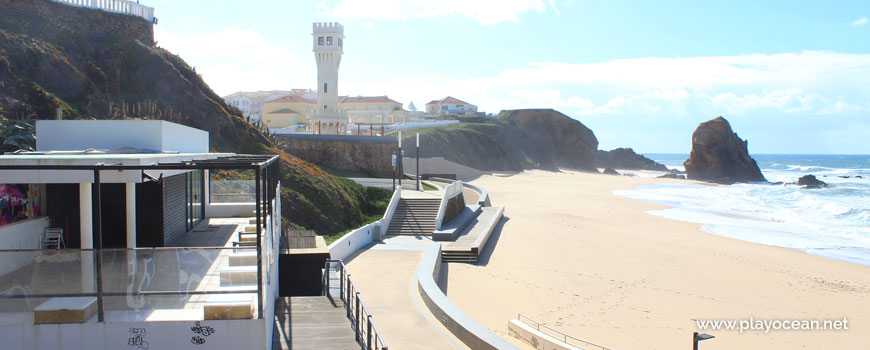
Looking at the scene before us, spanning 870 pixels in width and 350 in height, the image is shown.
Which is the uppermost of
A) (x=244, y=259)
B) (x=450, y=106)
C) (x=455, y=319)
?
(x=450, y=106)

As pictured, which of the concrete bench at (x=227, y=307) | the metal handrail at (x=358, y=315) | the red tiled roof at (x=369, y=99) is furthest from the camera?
the red tiled roof at (x=369, y=99)

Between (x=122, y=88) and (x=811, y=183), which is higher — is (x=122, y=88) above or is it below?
above

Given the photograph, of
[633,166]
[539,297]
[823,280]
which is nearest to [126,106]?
[539,297]

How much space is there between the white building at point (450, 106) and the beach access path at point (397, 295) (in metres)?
88.2

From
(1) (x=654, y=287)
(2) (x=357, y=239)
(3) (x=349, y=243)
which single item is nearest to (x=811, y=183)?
(1) (x=654, y=287)

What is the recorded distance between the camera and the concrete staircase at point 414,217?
68.8 ft

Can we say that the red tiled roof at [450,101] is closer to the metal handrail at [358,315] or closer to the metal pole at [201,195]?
the metal pole at [201,195]

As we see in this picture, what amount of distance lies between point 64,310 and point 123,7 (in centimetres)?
2828

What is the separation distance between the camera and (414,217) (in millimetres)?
22047

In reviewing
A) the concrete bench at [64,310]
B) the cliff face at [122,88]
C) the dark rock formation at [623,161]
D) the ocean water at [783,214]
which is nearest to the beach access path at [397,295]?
the cliff face at [122,88]

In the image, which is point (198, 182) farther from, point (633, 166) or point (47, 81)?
point (633, 166)

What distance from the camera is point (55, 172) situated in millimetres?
6762

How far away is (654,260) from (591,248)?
7.64ft

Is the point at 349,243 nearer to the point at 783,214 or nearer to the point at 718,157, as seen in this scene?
the point at 783,214
